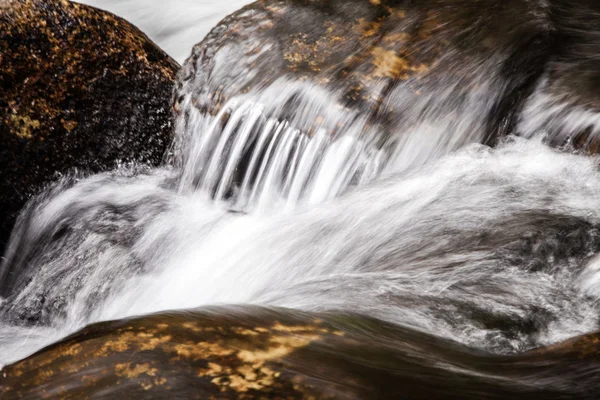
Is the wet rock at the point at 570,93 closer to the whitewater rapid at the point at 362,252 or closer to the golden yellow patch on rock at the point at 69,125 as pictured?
the whitewater rapid at the point at 362,252

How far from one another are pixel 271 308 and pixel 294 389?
0.50 metres

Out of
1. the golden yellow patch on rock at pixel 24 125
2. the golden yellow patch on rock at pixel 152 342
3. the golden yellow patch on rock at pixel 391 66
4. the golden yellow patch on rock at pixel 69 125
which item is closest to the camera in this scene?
the golden yellow patch on rock at pixel 152 342

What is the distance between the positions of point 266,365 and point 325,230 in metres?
2.16

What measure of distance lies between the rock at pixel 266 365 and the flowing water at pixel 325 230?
16.1 inches

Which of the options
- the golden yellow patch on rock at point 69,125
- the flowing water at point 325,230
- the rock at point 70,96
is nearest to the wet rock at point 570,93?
the flowing water at point 325,230

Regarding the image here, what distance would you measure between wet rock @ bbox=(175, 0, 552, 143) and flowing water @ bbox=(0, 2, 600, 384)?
3.0 inches

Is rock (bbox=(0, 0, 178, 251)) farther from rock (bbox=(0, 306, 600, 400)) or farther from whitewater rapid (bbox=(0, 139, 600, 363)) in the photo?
rock (bbox=(0, 306, 600, 400))

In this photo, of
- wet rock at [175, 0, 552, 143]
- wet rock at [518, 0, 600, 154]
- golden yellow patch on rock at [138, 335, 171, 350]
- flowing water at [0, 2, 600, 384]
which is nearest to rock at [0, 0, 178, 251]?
flowing water at [0, 2, 600, 384]

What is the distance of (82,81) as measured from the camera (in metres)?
5.21

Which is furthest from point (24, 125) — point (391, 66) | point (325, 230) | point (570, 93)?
point (570, 93)

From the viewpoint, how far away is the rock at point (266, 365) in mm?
1605

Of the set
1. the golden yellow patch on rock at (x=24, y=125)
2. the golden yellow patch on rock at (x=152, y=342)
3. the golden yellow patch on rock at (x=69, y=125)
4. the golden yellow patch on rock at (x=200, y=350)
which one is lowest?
the golden yellow patch on rock at (x=152, y=342)

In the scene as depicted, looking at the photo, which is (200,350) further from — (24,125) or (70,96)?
(70,96)

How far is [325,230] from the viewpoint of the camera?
3795mm
